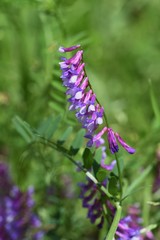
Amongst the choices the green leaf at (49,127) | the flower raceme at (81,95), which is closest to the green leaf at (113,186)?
the flower raceme at (81,95)

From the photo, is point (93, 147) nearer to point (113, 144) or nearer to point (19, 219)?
point (113, 144)

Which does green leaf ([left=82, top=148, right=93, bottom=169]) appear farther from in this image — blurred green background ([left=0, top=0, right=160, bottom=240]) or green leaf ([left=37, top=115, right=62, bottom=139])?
blurred green background ([left=0, top=0, right=160, bottom=240])

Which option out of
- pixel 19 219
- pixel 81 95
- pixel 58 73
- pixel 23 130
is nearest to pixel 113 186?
pixel 81 95

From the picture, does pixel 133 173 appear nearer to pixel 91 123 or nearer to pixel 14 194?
pixel 14 194

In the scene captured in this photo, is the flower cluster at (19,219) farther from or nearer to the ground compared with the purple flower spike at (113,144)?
farther from the ground

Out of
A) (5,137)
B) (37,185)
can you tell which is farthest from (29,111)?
(37,185)

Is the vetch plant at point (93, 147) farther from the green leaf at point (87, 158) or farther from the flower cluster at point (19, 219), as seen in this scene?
the flower cluster at point (19, 219)
